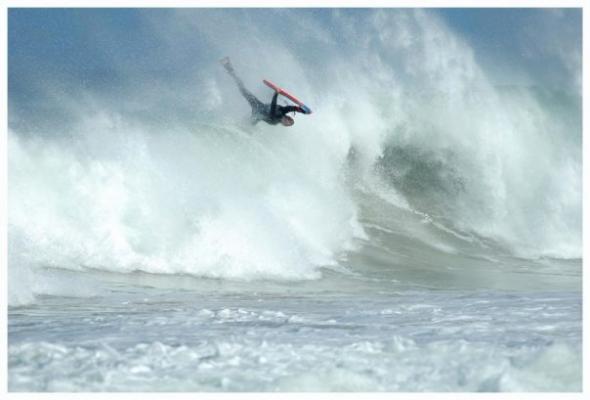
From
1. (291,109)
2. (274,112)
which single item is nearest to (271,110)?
(274,112)

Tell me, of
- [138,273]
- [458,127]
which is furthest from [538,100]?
[138,273]

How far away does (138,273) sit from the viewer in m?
11.6

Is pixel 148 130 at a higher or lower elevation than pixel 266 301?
higher

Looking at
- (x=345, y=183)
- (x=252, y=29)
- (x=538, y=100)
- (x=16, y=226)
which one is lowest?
(x=16, y=226)

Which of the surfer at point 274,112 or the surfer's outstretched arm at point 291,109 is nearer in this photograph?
the surfer's outstretched arm at point 291,109

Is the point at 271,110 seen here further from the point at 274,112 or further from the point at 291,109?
the point at 291,109

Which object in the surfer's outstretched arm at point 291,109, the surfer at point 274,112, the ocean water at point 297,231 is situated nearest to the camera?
the ocean water at point 297,231

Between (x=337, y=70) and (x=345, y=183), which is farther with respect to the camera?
(x=337, y=70)

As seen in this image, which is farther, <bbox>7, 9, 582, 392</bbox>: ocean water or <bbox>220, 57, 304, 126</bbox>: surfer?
<bbox>220, 57, 304, 126</bbox>: surfer

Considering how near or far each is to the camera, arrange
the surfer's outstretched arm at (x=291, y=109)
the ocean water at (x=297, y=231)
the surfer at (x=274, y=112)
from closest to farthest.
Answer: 1. the ocean water at (x=297, y=231)
2. the surfer's outstretched arm at (x=291, y=109)
3. the surfer at (x=274, y=112)

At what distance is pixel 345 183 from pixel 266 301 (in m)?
7.50

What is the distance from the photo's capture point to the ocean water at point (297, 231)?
252 inches

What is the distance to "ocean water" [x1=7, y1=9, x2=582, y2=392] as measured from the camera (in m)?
6.39

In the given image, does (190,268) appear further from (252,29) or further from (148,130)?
(252,29)
